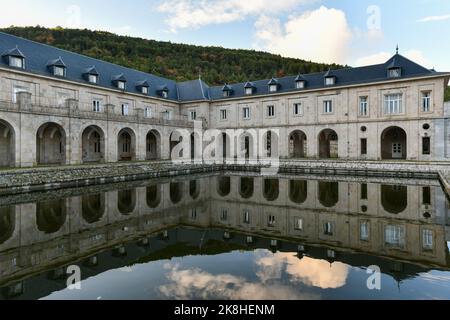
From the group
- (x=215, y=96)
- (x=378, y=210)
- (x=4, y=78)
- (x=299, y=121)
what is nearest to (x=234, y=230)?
(x=378, y=210)

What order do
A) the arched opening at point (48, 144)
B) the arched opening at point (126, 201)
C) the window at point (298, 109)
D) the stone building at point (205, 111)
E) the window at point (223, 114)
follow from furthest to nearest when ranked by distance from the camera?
the window at point (223, 114) → the window at point (298, 109) → the arched opening at point (48, 144) → the stone building at point (205, 111) → the arched opening at point (126, 201)

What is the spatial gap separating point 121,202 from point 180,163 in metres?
14.6

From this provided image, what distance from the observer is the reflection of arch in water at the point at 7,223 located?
905cm

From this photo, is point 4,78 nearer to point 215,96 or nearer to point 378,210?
point 215,96

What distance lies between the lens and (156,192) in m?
17.3

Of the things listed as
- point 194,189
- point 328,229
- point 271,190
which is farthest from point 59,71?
point 328,229

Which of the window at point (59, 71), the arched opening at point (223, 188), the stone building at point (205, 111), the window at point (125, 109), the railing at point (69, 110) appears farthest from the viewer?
the window at point (125, 109)

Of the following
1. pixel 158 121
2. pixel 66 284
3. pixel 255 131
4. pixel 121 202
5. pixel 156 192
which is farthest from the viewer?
pixel 255 131

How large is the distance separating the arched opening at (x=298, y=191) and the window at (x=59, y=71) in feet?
71.7

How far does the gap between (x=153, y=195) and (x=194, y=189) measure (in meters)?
2.96

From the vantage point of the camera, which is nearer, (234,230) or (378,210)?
(234,230)

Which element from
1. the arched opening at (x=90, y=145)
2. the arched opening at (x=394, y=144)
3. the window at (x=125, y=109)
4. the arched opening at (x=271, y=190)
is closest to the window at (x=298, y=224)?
the arched opening at (x=271, y=190)

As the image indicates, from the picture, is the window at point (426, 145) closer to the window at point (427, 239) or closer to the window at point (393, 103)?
the window at point (393, 103)
